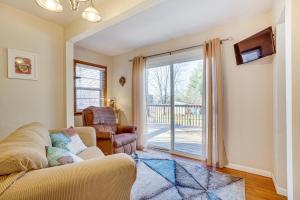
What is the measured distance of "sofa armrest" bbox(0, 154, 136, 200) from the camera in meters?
0.81

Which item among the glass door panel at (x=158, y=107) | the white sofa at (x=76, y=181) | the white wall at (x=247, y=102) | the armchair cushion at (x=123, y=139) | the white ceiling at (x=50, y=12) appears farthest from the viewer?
the glass door panel at (x=158, y=107)

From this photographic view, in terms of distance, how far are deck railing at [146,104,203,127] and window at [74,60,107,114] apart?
1361 millimetres

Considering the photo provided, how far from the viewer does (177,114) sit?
365 cm

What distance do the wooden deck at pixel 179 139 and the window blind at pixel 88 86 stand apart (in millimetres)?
1579

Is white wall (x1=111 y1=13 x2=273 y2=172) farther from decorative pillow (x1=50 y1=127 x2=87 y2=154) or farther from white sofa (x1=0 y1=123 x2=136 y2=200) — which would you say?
decorative pillow (x1=50 y1=127 x2=87 y2=154)

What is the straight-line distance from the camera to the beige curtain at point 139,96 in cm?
396

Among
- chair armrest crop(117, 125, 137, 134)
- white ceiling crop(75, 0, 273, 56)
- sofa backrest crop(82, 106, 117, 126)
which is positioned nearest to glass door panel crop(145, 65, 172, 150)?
chair armrest crop(117, 125, 137, 134)

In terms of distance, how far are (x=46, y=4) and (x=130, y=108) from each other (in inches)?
122

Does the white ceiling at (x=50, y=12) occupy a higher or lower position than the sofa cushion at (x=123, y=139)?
higher

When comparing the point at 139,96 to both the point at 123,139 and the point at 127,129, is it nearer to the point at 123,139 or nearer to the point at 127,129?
the point at 127,129

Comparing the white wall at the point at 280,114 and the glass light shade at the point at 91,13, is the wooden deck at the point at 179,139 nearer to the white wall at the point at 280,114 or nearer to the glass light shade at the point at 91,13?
the white wall at the point at 280,114

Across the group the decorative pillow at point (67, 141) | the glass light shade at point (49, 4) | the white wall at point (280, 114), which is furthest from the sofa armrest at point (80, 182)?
the white wall at point (280, 114)

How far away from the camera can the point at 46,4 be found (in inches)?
57.1

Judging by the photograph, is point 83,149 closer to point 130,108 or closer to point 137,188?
point 137,188
